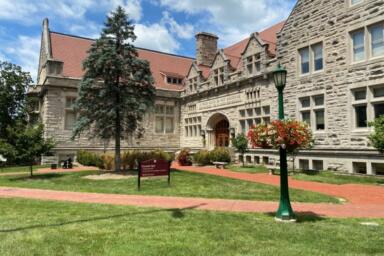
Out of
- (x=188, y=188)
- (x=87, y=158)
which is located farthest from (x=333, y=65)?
(x=87, y=158)

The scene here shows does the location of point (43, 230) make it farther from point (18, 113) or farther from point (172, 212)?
point (18, 113)

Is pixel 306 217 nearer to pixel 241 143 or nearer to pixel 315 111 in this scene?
pixel 315 111

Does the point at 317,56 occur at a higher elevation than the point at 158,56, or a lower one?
lower

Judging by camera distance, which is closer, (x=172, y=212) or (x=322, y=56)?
(x=172, y=212)

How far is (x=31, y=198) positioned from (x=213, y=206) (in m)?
6.17

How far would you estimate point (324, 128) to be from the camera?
64.1 ft

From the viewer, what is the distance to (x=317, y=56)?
20.3 metres

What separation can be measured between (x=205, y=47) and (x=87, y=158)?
1674 cm

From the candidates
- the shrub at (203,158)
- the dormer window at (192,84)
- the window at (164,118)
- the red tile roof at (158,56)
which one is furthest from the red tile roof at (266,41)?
the shrub at (203,158)

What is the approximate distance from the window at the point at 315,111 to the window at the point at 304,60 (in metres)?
1.77

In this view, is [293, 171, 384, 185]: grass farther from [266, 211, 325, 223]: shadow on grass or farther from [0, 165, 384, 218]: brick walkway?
[266, 211, 325, 223]: shadow on grass

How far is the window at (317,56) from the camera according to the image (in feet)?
65.7

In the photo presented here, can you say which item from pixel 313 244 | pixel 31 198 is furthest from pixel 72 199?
pixel 313 244

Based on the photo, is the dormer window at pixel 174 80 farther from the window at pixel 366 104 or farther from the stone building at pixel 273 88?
the window at pixel 366 104
